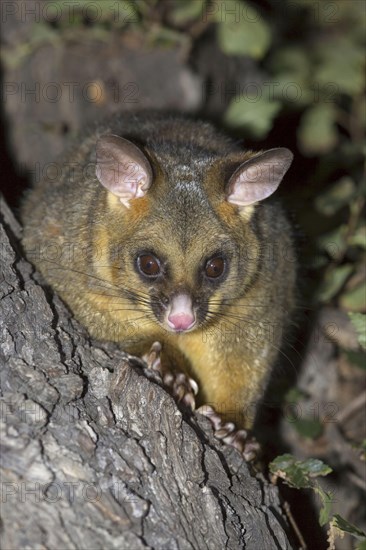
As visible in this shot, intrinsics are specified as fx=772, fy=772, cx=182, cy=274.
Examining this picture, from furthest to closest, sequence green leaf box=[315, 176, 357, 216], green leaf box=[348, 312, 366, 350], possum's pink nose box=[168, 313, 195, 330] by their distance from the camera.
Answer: green leaf box=[315, 176, 357, 216] → green leaf box=[348, 312, 366, 350] → possum's pink nose box=[168, 313, 195, 330]

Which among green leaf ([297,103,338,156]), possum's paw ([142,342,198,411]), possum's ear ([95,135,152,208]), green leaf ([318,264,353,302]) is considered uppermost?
possum's ear ([95,135,152,208])

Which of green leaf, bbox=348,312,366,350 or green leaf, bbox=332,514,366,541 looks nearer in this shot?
green leaf, bbox=332,514,366,541

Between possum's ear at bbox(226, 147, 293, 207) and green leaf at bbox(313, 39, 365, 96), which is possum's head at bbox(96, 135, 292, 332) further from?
green leaf at bbox(313, 39, 365, 96)

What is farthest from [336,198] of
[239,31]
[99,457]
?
[99,457]

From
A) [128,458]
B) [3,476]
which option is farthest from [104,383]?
[3,476]

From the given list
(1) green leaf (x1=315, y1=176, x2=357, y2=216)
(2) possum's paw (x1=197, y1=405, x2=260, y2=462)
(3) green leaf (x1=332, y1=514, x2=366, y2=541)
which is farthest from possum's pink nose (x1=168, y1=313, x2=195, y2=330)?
(1) green leaf (x1=315, y1=176, x2=357, y2=216)

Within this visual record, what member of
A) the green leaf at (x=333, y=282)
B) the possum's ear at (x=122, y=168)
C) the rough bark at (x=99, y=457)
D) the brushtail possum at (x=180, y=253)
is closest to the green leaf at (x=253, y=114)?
the brushtail possum at (x=180, y=253)

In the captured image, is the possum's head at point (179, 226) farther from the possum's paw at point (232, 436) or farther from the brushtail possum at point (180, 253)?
the possum's paw at point (232, 436)

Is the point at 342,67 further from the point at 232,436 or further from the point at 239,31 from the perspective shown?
the point at 232,436

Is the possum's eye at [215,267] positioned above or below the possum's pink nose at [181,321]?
above

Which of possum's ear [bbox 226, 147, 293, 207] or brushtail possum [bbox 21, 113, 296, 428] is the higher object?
possum's ear [bbox 226, 147, 293, 207]
